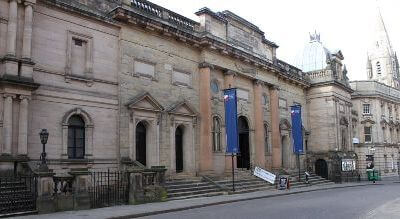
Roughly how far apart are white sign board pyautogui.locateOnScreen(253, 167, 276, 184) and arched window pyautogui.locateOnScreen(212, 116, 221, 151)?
11.5ft

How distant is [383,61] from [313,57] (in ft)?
163

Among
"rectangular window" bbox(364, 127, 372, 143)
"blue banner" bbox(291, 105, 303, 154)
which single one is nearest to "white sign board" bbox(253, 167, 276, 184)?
"blue banner" bbox(291, 105, 303, 154)

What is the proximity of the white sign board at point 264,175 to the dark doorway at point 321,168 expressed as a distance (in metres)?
12.1

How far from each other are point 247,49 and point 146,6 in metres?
9.84

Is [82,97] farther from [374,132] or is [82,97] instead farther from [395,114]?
[395,114]

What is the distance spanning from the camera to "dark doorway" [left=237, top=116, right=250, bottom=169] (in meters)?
31.3

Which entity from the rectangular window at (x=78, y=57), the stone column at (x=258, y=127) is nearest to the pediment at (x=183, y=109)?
the rectangular window at (x=78, y=57)

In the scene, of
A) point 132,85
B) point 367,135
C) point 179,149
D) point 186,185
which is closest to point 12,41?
point 132,85

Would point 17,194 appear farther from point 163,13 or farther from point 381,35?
point 381,35

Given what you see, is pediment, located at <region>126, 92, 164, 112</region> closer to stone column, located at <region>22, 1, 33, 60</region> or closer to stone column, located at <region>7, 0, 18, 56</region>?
stone column, located at <region>22, 1, 33, 60</region>

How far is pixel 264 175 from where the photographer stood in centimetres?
2938

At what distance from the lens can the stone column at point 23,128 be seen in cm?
1661

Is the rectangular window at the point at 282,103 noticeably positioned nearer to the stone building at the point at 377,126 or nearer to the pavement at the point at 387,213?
the stone building at the point at 377,126

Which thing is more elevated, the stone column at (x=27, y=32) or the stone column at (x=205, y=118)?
the stone column at (x=27, y=32)
